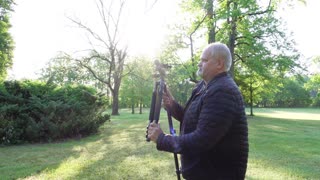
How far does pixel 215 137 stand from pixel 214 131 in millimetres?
50

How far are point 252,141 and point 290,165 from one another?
14.7 feet

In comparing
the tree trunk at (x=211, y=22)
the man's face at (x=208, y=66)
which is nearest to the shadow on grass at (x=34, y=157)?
the man's face at (x=208, y=66)

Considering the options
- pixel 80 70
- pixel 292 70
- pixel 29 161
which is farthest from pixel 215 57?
pixel 80 70

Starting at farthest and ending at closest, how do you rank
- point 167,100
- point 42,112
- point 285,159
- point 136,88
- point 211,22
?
point 136,88 → point 211,22 → point 42,112 → point 285,159 → point 167,100

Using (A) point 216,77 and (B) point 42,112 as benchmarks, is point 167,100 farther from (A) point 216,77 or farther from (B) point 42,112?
(B) point 42,112

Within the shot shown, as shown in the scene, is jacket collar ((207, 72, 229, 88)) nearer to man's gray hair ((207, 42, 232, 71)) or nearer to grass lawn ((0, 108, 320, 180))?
man's gray hair ((207, 42, 232, 71))

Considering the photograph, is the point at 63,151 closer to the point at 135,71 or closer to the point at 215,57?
the point at 215,57

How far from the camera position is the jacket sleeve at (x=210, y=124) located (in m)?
2.27

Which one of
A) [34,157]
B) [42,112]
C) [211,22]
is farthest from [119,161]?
[211,22]

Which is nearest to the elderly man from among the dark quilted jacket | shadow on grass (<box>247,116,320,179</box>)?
the dark quilted jacket

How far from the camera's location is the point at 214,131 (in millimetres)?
2270

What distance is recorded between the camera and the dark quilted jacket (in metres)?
2.29

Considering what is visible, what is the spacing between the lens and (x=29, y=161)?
8.07 m

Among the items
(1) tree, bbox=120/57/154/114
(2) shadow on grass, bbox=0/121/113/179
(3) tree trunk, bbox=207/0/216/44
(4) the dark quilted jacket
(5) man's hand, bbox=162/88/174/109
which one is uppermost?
(3) tree trunk, bbox=207/0/216/44
